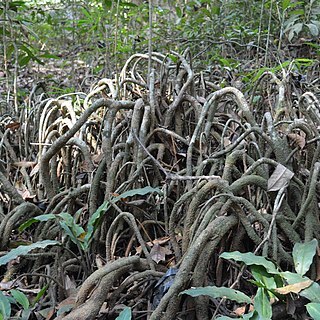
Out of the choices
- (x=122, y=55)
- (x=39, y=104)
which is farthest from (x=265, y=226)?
(x=122, y=55)

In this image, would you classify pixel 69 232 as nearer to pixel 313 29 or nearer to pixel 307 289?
pixel 307 289

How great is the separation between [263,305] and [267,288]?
0.05 metres

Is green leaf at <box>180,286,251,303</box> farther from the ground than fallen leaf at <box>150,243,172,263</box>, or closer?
farther from the ground

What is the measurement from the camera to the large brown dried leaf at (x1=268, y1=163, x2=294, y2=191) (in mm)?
1473

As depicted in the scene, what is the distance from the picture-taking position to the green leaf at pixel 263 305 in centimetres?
117

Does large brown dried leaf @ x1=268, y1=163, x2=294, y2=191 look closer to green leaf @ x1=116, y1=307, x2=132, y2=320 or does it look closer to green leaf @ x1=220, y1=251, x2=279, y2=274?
green leaf @ x1=220, y1=251, x2=279, y2=274

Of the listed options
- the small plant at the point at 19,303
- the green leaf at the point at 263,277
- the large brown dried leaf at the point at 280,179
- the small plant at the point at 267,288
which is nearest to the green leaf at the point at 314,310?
the small plant at the point at 267,288

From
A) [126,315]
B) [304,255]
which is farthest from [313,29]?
[126,315]

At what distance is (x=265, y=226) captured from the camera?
1.46m

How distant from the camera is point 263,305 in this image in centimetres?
120

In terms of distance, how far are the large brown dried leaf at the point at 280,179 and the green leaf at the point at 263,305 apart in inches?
14.4

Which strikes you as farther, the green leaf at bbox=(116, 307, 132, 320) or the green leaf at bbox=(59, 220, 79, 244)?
the green leaf at bbox=(59, 220, 79, 244)

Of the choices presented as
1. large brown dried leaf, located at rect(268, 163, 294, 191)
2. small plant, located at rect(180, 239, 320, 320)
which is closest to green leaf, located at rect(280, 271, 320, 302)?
small plant, located at rect(180, 239, 320, 320)

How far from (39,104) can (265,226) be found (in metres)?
1.54
